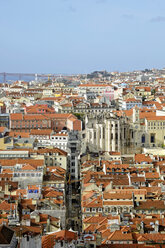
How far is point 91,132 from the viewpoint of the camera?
65875 mm

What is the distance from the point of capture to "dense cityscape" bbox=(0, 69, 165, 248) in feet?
101

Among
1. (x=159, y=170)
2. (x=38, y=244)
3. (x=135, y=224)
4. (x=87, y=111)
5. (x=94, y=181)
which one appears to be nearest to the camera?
(x=38, y=244)

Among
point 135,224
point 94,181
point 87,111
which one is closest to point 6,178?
point 94,181

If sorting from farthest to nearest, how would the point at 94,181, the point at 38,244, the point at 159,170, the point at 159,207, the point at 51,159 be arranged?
1. the point at 51,159
2. the point at 159,170
3. the point at 94,181
4. the point at 159,207
5. the point at 38,244

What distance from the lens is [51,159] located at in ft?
177

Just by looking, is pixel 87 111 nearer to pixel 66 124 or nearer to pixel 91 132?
pixel 66 124

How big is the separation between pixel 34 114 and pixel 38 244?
2081 inches

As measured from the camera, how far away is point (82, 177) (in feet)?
162

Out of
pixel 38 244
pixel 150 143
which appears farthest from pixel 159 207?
pixel 150 143

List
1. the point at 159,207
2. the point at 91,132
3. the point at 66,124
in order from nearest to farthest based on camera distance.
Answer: the point at 159,207
the point at 91,132
the point at 66,124

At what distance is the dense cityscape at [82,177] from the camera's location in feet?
101

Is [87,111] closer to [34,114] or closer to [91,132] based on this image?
[34,114]

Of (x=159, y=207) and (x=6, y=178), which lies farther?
(x=6, y=178)

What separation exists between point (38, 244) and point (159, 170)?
25808 mm
